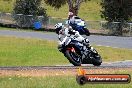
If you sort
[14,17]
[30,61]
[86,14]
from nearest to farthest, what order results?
1. [30,61]
2. [14,17]
3. [86,14]

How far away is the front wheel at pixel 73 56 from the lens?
1568 cm

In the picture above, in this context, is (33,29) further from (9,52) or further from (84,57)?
(84,57)

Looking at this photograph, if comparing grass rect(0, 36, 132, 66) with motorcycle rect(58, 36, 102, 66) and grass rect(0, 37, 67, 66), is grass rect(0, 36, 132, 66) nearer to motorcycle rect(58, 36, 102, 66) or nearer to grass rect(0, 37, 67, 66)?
grass rect(0, 37, 67, 66)

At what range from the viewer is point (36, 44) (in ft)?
106

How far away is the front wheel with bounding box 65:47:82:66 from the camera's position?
1568 cm

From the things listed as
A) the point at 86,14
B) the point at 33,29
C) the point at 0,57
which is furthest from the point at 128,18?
the point at 0,57

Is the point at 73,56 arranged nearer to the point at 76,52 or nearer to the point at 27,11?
the point at 76,52

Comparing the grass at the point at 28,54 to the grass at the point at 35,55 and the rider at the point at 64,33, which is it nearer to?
the grass at the point at 35,55

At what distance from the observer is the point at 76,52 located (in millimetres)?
16031

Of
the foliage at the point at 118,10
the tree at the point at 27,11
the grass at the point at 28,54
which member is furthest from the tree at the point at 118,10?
the grass at the point at 28,54

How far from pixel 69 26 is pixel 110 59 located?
32.6 feet

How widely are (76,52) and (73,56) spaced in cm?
22

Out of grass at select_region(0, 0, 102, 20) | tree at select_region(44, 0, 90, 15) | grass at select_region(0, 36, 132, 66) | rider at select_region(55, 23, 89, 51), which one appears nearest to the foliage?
tree at select_region(44, 0, 90, 15)

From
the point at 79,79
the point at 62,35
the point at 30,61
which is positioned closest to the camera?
the point at 79,79
